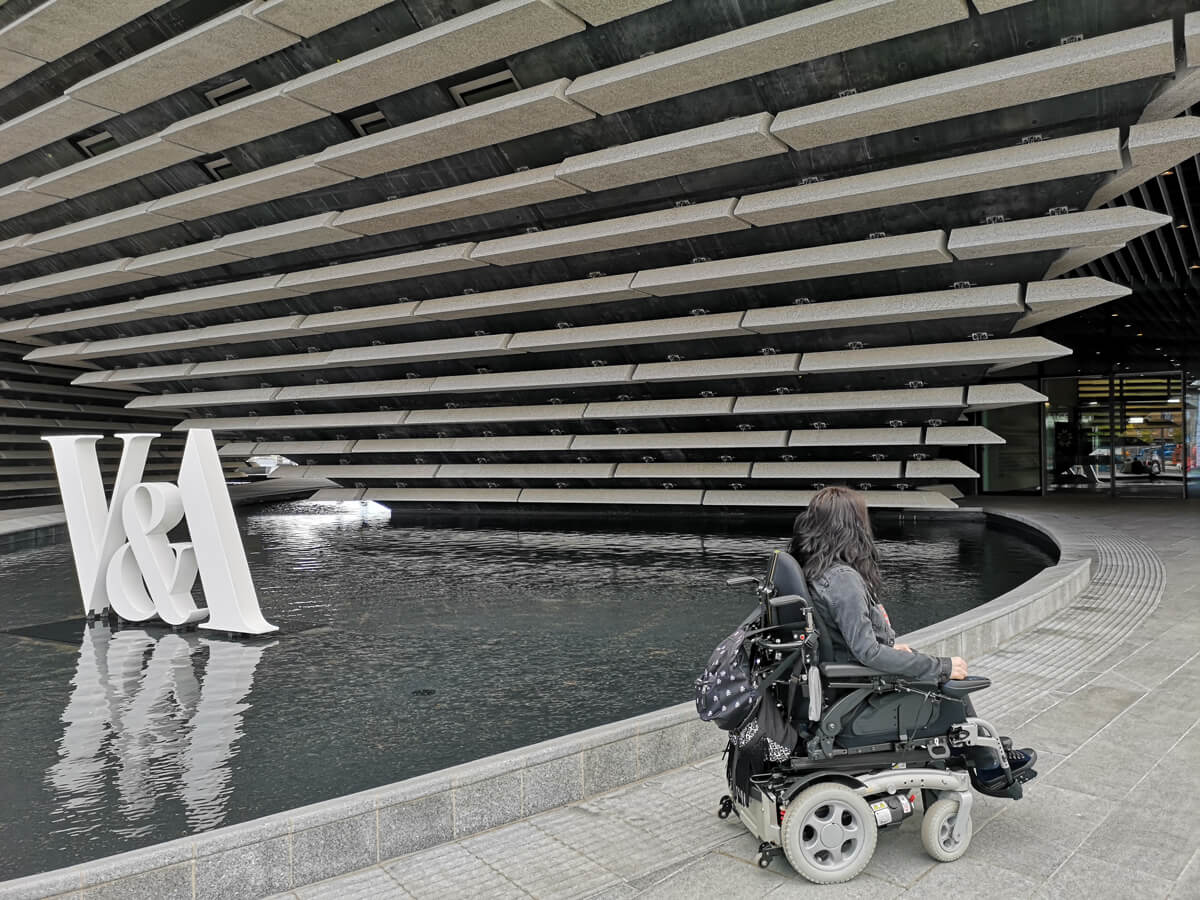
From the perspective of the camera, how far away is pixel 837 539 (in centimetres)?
290

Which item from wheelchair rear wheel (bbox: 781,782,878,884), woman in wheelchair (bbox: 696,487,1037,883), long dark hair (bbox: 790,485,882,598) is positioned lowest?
wheelchair rear wheel (bbox: 781,782,878,884)

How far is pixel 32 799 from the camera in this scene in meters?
3.54

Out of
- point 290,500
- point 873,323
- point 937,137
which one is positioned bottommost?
point 290,500

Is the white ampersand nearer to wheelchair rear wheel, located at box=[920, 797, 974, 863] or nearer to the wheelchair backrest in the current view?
the wheelchair backrest

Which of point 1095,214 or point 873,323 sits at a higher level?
point 1095,214

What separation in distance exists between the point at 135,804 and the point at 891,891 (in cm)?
289

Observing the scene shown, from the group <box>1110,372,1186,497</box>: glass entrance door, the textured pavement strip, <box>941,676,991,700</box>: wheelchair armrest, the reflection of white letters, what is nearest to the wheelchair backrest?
<box>941,676,991,700</box>: wheelchair armrest

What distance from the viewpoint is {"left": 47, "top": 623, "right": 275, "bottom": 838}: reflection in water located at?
3.45 meters

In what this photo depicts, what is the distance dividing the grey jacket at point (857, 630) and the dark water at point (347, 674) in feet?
6.14

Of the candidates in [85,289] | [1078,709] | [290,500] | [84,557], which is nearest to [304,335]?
[85,289]

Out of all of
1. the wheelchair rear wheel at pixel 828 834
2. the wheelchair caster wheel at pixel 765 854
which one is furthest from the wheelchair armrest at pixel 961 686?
the wheelchair caster wheel at pixel 765 854

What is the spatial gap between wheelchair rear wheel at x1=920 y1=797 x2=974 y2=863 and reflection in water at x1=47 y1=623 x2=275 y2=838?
2.59 meters

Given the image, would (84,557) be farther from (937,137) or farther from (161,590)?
(937,137)

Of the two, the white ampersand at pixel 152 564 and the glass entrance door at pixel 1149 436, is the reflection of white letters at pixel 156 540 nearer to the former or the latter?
the white ampersand at pixel 152 564
